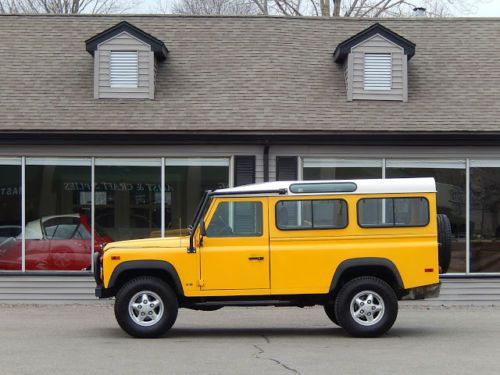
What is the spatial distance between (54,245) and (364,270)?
267 inches

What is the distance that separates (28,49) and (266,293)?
9.20 m

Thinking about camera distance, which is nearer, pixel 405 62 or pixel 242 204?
pixel 242 204

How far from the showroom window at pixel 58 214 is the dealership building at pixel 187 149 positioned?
18 millimetres

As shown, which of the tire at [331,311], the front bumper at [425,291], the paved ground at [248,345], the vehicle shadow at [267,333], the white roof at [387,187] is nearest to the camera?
the paved ground at [248,345]

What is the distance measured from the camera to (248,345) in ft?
36.9

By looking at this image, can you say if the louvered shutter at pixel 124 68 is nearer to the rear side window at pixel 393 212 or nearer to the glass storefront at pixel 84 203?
the glass storefront at pixel 84 203

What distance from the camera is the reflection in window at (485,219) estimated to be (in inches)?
648

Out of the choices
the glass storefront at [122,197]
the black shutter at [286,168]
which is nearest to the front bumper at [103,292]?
the glass storefront at [122,197]

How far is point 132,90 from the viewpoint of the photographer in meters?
17.2

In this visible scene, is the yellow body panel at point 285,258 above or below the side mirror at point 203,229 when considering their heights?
below

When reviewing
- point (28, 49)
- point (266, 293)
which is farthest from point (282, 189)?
point (28, 49)

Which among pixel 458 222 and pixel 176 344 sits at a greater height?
pixel 458 222

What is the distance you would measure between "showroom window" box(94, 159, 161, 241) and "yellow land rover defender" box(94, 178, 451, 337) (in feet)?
14.1

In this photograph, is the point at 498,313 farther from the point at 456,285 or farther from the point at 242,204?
the point at 242,204
